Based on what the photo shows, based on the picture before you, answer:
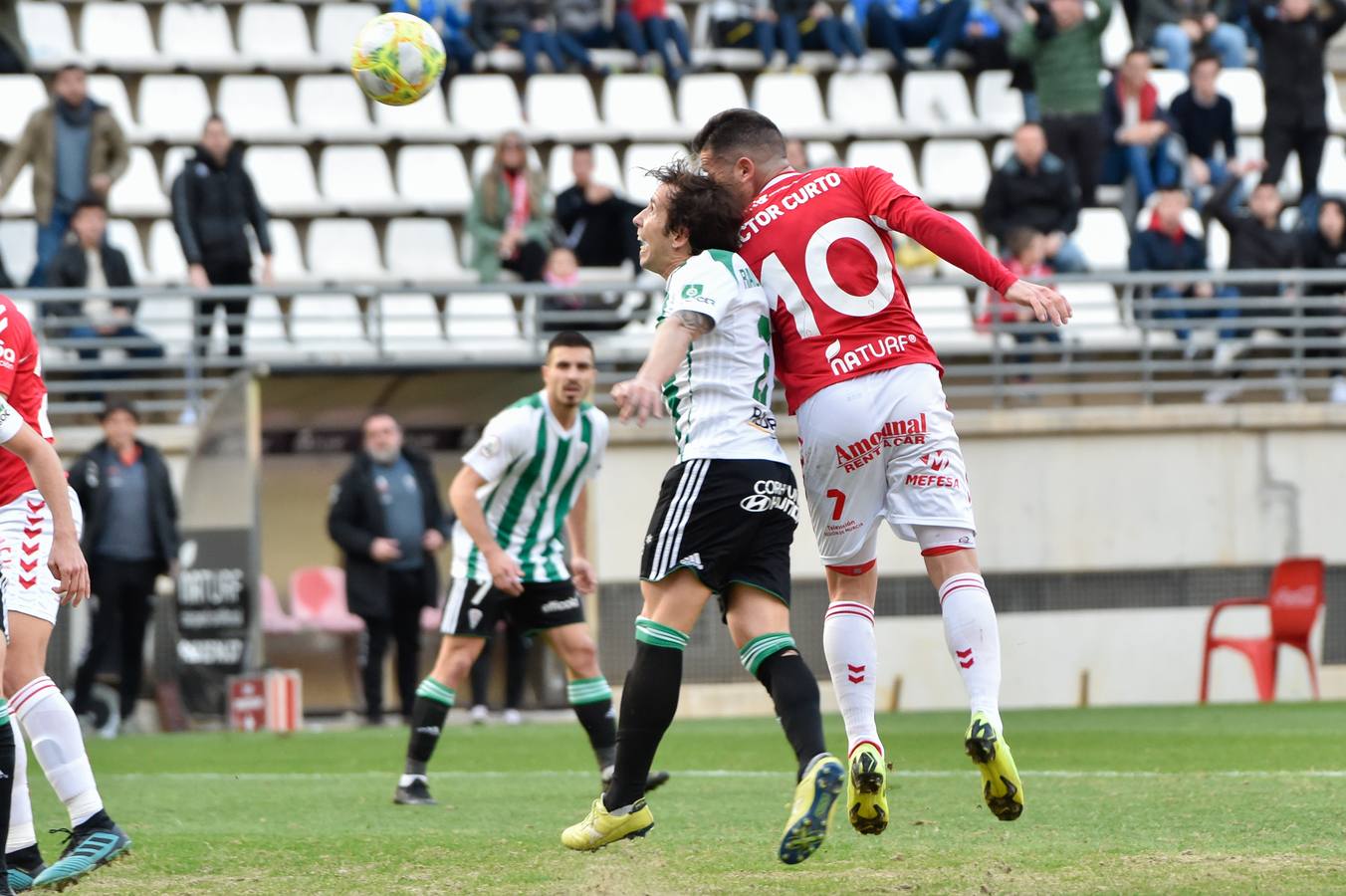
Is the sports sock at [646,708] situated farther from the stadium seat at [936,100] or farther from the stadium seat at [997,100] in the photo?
the stadium seat at [997,100]

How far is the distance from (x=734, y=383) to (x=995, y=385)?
1090 centimetres

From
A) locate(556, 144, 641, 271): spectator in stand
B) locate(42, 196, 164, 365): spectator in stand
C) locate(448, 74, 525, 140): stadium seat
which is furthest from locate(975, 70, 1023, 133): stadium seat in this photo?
locate(42, 196, 164, 365): spectator in stand

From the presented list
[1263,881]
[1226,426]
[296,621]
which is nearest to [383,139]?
[296,621]

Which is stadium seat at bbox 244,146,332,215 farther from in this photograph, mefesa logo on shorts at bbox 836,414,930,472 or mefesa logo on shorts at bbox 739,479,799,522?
mefesa logo on shorts at bbox 739,479,799,522

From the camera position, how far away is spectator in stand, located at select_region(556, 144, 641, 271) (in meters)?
17.6

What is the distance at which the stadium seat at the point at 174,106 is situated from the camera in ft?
64.4

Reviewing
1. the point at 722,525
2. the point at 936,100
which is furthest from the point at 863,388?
the point at 936,100

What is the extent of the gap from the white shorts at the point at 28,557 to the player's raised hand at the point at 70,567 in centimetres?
33

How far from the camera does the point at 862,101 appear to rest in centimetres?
2106

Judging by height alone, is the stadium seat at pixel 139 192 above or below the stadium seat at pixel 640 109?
below

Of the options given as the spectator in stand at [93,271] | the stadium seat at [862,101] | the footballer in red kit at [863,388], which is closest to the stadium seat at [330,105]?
the spectator in stand at [93,271]

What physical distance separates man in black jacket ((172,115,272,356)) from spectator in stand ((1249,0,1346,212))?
9437 mm

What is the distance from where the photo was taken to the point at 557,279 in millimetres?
16953

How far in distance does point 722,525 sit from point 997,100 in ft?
52.4
